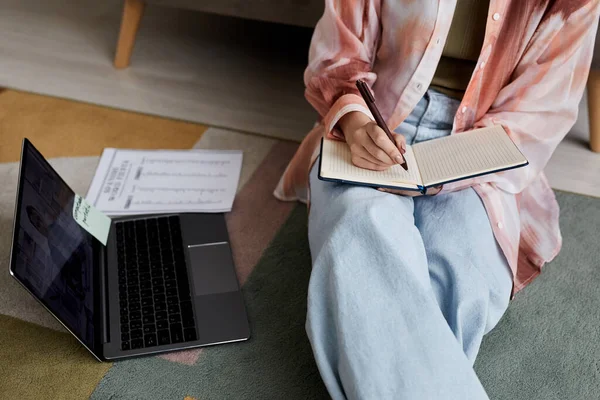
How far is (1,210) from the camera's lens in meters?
1.35

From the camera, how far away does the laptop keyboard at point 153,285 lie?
1.07 meters

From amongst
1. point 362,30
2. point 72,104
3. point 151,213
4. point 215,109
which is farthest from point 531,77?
point 72,104

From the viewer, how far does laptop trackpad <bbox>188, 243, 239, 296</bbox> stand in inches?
45.7

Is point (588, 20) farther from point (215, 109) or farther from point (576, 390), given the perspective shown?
point (215, 109)

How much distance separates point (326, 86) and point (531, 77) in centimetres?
33

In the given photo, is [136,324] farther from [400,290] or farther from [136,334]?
[400,290]

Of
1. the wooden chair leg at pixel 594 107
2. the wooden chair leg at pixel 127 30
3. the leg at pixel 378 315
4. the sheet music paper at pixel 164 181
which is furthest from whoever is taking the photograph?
the wooden chair leg at pixel 127 30

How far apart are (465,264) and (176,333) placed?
487 mm

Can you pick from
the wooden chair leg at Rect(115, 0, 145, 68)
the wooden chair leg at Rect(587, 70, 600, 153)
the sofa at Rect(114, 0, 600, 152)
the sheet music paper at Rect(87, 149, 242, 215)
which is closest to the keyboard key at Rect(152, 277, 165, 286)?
A: the sheet music paper at Rect(87, 149, 242, 215)

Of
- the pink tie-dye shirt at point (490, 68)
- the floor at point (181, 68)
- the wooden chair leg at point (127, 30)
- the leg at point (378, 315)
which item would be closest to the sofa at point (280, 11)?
the wooden chair leg at point (127, 30)

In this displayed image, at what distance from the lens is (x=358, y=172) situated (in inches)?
37.9

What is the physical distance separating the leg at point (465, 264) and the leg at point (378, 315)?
0.06 m

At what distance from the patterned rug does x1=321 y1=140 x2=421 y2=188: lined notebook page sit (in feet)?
1.03

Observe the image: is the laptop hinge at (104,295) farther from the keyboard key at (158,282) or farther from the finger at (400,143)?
the finger at (400,143)
